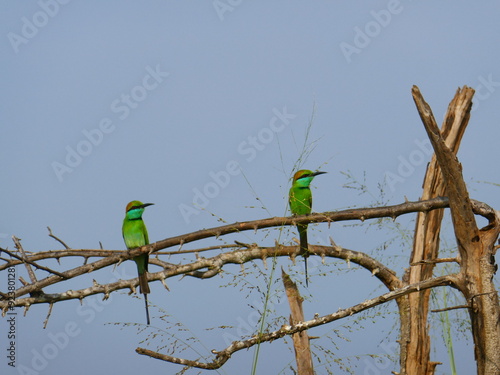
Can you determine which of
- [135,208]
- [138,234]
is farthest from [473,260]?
[135,208]

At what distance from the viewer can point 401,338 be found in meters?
6.03

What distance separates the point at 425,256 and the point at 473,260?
157 centimetres

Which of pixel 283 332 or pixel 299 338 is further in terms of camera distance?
pixel 299 338

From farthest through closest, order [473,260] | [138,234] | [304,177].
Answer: [304,177] → [138,234] → [473,260]

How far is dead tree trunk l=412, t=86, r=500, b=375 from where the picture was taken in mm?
4547

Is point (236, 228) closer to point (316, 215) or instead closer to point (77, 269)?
point (316, 215)

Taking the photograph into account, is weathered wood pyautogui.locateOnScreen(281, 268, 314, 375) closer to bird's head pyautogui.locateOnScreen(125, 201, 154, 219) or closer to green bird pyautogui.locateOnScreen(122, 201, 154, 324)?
green bird pyautogui.locateOnScreen(122, 201, 154, 324)

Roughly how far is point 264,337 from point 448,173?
1803 mm

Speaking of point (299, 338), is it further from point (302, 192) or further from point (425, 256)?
point (425, 256)

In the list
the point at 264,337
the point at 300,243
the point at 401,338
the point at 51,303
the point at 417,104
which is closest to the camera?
the point at 264,337

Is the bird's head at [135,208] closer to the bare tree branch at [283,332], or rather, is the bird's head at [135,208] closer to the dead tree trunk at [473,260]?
the bare tree branch at [283,332]

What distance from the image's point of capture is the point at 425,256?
6242mm

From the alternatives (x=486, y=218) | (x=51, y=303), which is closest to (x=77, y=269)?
(x=51, y=303)

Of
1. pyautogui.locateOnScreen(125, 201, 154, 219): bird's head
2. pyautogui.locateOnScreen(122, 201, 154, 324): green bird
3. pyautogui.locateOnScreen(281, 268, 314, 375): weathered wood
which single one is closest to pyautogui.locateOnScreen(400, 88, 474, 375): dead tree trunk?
pyautogui.locateOnScreen(281, 268, 314, 375): weathered wood
